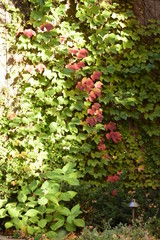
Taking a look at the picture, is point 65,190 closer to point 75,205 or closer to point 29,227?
point 75,205

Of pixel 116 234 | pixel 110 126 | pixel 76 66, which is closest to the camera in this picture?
pixel 116 234

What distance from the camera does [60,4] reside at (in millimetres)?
5027

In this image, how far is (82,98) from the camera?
16.3 ft

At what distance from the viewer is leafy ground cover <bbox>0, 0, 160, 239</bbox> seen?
4.83 m

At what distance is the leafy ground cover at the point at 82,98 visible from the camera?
15.9ft

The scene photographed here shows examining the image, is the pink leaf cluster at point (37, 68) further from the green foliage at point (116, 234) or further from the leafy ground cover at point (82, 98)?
the green foliage at point (116, 234)

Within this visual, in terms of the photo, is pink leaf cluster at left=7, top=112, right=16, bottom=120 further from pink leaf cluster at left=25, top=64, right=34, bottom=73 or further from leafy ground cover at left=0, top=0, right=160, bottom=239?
pink leaf cluster at left=25, top=64, right=34, bottom=73

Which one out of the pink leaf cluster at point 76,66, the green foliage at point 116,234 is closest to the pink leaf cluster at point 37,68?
the pink leaf cluster at point 76,66

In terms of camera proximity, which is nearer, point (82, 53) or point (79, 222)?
point (79, 222)

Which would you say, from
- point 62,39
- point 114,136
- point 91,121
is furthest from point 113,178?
point 62,39

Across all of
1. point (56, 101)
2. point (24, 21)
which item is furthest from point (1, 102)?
point (24, 21)

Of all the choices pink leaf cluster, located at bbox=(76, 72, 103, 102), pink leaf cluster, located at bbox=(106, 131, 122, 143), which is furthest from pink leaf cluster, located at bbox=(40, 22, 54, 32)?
pink leaf cluster, located at bbox=(106, 131, 122, 143)

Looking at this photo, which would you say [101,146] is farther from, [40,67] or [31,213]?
[31,213]

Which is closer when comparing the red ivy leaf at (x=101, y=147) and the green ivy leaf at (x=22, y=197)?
the green ivy leaf at (x=22, y=197)
